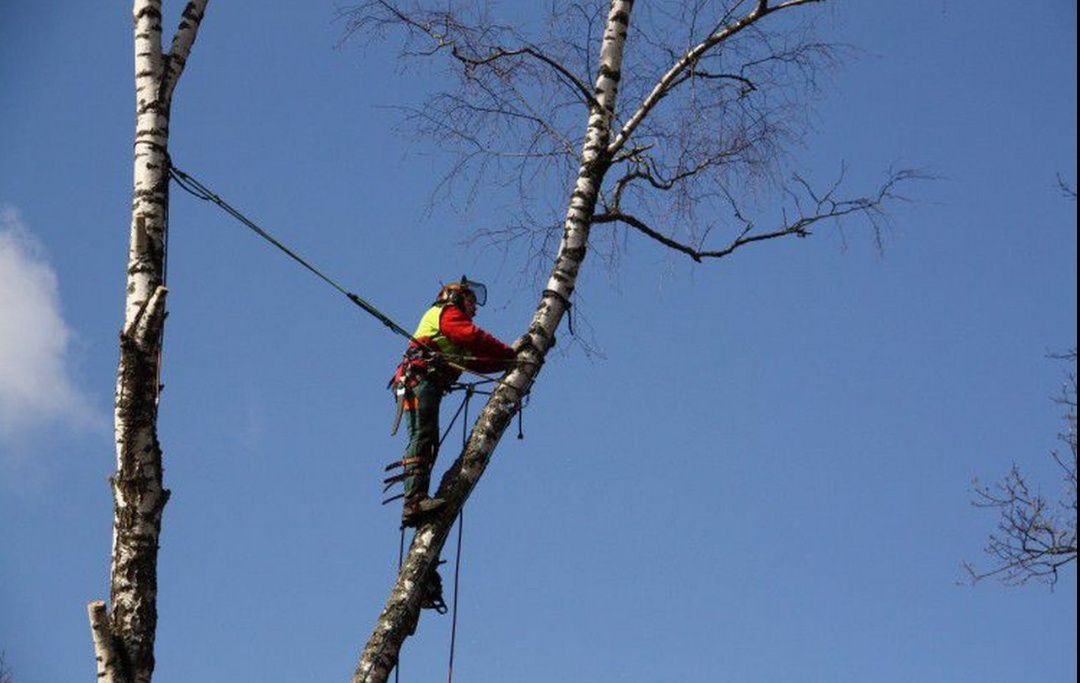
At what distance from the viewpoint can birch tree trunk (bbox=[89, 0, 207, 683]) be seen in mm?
5551

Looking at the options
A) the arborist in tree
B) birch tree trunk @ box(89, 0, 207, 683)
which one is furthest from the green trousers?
birch tree trunk @ box(89, 0, 207, 683)

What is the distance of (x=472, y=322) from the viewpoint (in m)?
7.26

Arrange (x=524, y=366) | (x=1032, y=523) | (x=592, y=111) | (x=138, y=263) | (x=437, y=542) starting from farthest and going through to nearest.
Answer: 1. (x=1032, y=523)
2. (x=592, y=111)
3. (x=524, y=366)
4. (x=437, y=542)
5. (x=138, y=263)

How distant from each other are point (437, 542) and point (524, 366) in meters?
0.93

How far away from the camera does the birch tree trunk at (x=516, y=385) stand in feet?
20.4

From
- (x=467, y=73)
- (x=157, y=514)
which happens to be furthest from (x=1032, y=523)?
(x=157, y=514)

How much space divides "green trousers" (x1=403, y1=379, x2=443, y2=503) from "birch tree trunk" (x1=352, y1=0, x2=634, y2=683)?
0.27m

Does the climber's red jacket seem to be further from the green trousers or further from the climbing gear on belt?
the climbing gear on belt

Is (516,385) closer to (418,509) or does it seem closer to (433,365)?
(433,365)

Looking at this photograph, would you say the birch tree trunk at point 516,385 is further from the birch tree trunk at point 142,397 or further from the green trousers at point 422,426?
the birch tree trunk at point 142,397

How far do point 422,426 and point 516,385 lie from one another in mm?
541

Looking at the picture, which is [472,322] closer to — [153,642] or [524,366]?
[524,366]

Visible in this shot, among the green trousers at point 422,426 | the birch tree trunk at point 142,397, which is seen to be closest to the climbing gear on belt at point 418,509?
the green trousers at point 422,426

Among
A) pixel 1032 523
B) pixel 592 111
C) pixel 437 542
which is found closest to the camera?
pixel 437 542
